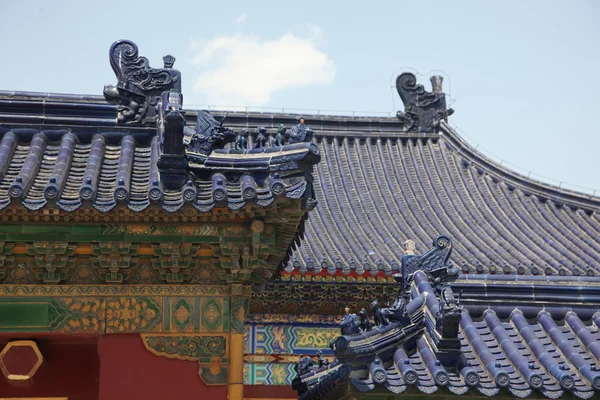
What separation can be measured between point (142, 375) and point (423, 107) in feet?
45.8

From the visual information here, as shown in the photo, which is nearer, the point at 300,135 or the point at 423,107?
the point at 300,135

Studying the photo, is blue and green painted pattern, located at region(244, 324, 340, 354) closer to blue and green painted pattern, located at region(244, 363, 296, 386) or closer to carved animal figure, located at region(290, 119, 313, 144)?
blue and green painted pattern, located at region(244, 363, 296, 386)

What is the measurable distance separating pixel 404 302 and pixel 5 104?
413cm

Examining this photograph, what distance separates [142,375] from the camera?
394 inches

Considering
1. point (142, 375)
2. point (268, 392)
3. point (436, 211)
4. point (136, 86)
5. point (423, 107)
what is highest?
point (423, 107)

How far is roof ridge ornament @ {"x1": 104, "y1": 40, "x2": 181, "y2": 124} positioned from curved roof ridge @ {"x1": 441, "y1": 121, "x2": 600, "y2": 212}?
37.3 feet

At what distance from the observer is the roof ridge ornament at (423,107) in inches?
900

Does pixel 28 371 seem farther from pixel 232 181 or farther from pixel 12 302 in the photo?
pixel 232 181

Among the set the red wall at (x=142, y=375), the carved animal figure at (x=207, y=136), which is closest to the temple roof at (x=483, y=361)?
the red wall at (x=142, y=375)

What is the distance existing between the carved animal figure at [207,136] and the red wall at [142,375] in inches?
64.8

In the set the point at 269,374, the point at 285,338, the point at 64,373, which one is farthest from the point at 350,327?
the point at 285,338

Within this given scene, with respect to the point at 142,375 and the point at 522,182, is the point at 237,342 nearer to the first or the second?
the point at 142,375

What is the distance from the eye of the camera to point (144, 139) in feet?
37.1

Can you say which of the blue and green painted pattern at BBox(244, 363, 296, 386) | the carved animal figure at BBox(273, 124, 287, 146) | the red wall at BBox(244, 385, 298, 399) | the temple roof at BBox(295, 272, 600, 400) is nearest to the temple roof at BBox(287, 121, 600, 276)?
the blue and green painted pattern at BBox(244, 363, 296, 386)
